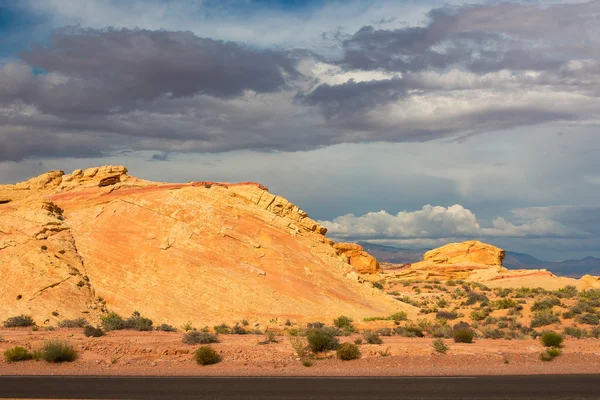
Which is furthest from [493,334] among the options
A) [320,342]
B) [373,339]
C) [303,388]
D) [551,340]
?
[303,388]

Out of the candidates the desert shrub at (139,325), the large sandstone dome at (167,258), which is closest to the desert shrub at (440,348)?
the large sandstone dome at (167,258)

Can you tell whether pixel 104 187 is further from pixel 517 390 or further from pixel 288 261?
pixel 517 390

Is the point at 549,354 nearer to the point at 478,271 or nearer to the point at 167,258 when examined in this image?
the point at 167,258

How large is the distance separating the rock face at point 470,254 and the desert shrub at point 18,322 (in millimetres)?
67398

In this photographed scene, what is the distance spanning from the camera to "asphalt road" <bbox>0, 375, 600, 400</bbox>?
1619cm

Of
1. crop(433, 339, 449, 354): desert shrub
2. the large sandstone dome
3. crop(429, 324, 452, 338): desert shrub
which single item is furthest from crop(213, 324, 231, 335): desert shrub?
crop(433, 339, 449, 354): desert shrub

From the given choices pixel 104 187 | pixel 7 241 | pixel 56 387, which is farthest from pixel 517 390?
pixel 104 187

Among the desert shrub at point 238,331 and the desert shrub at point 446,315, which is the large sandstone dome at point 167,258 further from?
the desert shrub at point 238,331

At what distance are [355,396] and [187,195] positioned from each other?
2735cm

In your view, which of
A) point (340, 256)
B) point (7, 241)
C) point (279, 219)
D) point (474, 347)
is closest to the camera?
point (474, 347)

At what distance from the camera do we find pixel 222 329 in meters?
→ 31.3

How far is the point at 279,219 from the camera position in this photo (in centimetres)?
4322

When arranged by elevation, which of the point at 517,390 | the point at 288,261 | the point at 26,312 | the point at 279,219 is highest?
the point at 279,219

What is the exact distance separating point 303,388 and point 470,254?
250 ft
